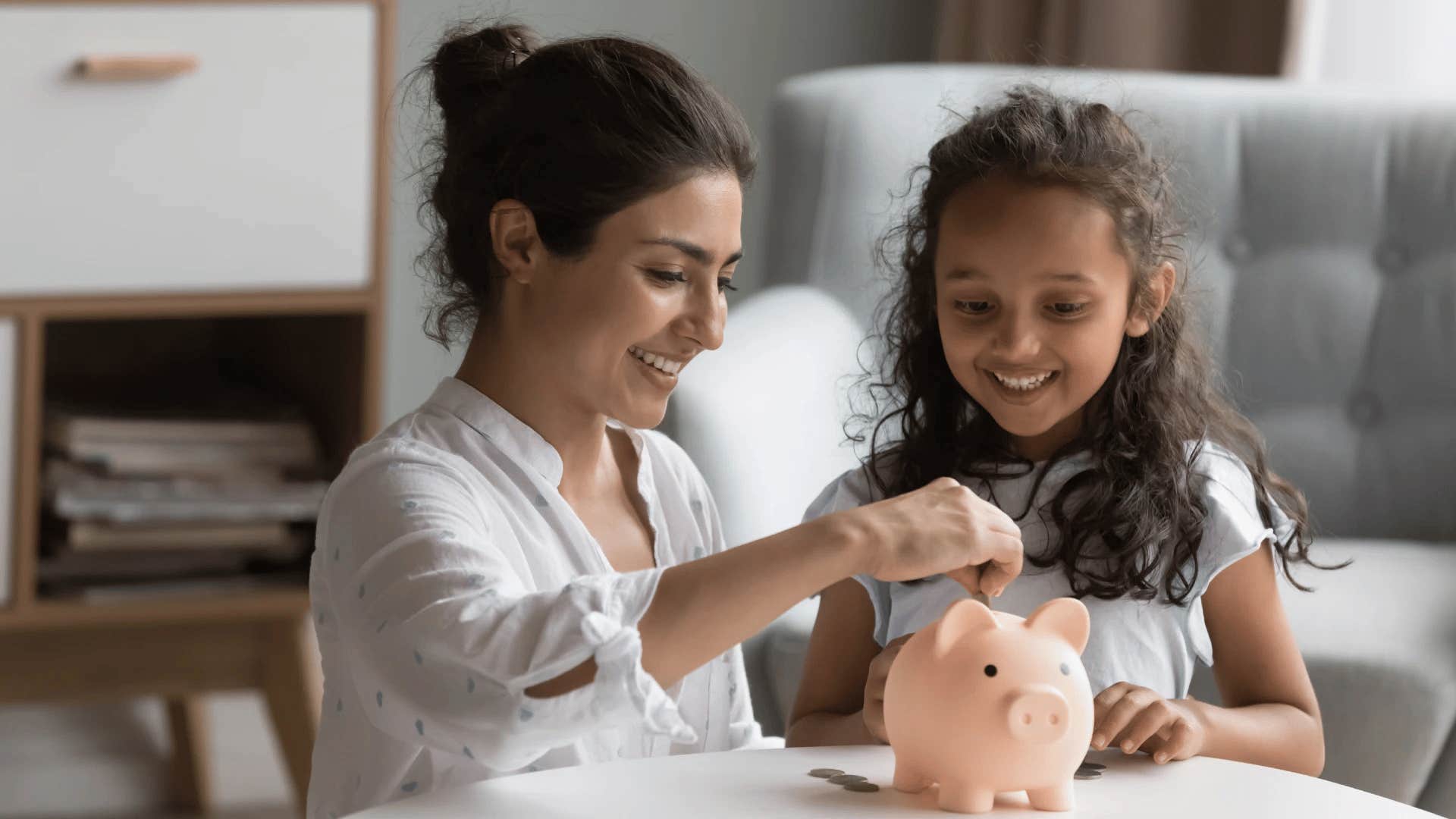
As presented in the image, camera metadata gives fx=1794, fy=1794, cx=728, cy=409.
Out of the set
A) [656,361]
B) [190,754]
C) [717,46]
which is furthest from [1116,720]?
[717,46]

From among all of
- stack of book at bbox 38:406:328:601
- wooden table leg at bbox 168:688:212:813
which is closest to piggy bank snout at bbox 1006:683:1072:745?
stack of book at bbox 38:406:328:601

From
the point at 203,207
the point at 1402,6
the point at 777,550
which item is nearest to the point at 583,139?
the point at 777,550

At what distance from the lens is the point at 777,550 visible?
0.88 meters

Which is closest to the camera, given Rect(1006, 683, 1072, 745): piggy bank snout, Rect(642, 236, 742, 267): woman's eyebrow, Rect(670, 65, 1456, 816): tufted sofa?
Rect(1006, 683, 1072, 745): piggy bank snout

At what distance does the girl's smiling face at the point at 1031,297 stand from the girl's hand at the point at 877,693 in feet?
0.71

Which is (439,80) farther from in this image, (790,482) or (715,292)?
(790,482)

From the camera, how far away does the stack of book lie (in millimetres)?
1867

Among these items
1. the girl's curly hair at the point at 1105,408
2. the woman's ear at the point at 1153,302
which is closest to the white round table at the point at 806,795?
the girl's curly hair at the point at 1105,408

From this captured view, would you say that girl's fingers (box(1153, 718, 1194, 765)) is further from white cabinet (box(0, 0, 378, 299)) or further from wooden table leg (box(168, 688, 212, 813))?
wooden table leg (box(168, 688, 212, 813))

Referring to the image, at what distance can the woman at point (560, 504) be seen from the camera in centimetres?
87

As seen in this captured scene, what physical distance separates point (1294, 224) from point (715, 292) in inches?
46.6

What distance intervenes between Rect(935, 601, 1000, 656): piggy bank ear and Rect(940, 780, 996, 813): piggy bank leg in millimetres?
64

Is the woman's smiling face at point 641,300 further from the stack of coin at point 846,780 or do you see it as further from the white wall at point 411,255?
the white wall at point 411,255

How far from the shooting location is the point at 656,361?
3.57 ft
